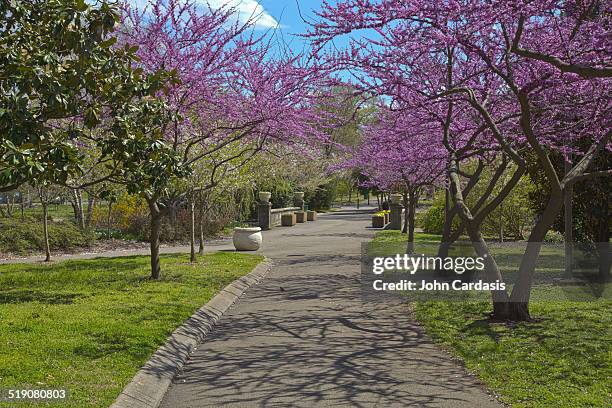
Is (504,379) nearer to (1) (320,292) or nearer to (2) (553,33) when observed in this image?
(2) (553,33)

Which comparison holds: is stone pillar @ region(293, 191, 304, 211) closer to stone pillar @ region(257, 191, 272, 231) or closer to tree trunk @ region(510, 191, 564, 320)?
stone pillar @ region(257, 191, 272, 231)

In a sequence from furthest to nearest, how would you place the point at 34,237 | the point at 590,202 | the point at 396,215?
the point at 396,215 → the point at 34,237 → the point at 590,202

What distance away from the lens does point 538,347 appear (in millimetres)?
7770

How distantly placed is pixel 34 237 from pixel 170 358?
15.0m

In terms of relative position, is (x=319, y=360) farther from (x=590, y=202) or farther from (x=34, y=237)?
(x=34, y=237)

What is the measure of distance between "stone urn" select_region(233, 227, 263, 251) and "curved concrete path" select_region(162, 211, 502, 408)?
868 cm

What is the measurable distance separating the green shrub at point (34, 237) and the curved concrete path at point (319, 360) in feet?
34.7

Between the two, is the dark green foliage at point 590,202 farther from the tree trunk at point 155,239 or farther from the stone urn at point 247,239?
the stone urn at point 247,239

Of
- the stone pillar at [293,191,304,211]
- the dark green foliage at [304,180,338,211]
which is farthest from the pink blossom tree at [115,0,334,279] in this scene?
the dark green foliage at [304,180,338,211]

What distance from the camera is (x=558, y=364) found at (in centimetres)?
700

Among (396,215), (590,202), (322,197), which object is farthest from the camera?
(322,197)

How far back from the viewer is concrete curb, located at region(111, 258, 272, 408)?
236 inches

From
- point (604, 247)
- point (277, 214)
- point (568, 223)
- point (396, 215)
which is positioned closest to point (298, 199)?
point (277, 214)

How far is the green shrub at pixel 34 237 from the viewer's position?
20141 mm
